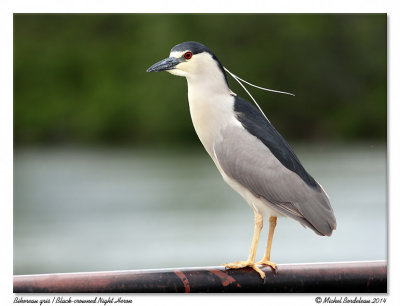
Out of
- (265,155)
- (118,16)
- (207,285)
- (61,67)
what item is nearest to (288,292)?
(207,285)

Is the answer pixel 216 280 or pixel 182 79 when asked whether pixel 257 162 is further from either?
pixel 182 79

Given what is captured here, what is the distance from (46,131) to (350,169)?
3915 millimetres

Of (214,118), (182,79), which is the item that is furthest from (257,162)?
(182,79)

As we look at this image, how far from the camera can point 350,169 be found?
7.82m

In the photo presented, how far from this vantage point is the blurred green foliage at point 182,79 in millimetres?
3961

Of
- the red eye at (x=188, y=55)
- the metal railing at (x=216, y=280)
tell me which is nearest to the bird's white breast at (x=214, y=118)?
the red eye at (x=188, y=55)

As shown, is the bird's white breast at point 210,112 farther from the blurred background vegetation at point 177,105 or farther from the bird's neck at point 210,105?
the blurred background vegetation at point 177,105

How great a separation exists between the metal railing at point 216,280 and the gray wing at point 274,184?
9.2 inches

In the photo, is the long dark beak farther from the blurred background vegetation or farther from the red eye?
the blurred background vegetation

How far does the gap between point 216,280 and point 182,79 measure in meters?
2.52
